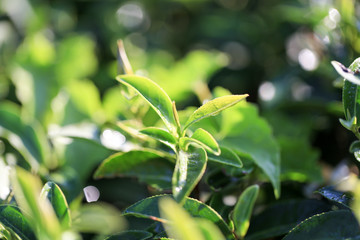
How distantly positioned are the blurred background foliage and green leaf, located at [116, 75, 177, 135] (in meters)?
0.23

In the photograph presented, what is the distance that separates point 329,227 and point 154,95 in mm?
368

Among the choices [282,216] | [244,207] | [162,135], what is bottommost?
[282,216]

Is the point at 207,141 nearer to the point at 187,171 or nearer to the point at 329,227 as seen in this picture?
the point at 187,171

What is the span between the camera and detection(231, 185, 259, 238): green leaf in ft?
2.41

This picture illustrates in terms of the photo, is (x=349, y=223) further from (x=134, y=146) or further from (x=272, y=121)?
(x=272, y=121)

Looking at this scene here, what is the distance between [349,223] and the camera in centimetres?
69

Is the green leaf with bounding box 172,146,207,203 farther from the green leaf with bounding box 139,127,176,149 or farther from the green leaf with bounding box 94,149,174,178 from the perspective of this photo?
the green leaf with bounding box 94,149,174,178

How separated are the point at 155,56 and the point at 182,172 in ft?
3.50

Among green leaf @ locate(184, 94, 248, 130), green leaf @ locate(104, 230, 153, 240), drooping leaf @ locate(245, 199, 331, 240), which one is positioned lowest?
drooping leaf @ locate(245, 199, 331, 240)

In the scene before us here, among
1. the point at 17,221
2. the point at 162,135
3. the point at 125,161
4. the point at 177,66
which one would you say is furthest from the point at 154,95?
the point at 177,66

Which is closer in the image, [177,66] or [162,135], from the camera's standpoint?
[162,135]

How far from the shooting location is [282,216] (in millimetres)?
890

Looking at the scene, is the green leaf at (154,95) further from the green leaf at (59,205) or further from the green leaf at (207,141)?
the green leaf at (59,205)

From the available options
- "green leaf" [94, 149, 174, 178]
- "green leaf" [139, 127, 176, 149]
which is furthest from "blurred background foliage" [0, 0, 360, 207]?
"green leaf" [139, 127, 176, 149]
